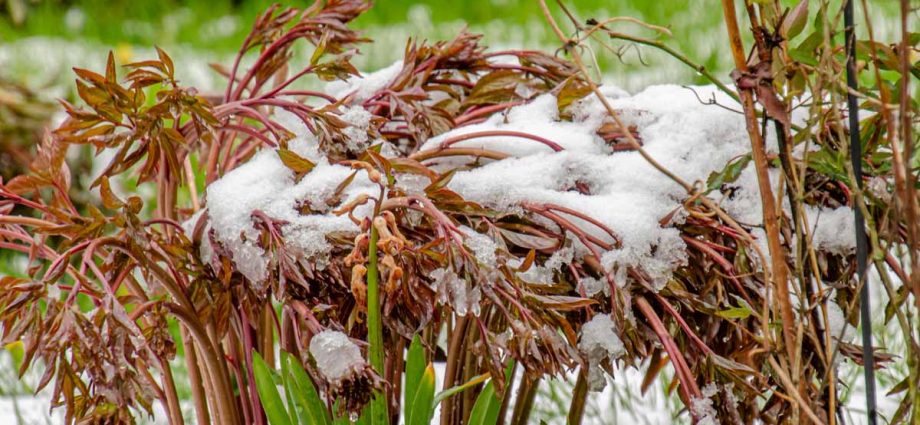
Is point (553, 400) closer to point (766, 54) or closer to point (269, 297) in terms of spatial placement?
point (269, 297)

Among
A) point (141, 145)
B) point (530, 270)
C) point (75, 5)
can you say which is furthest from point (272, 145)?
point (75, 5)

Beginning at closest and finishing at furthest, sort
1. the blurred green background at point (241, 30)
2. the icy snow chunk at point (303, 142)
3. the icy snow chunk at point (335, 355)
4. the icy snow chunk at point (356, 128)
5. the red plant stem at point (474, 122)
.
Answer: the icy snow chunk at point (335, 355) → the icy snow chunk at point (356, 128) → the icy snow chunk at point (303, 142) → the red plant stem at point (474, 122) → the blurred green background at point (241, 30)

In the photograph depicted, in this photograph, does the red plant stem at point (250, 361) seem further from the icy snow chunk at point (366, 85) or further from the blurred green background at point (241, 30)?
the blurred green background at point (241, 30)

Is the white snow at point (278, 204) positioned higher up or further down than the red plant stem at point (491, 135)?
further down

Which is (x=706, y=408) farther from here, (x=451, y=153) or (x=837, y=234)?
(x=451, y=153)

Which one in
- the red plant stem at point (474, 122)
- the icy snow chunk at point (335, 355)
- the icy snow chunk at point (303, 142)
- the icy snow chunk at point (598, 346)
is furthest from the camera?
the red plant stem at point (474, 122)

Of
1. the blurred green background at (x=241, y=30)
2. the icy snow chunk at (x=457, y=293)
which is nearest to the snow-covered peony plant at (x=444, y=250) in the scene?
the icy snow chunk at (x=457, y=293)

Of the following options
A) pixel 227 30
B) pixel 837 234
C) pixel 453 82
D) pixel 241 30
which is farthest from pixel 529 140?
pixel 227 30
